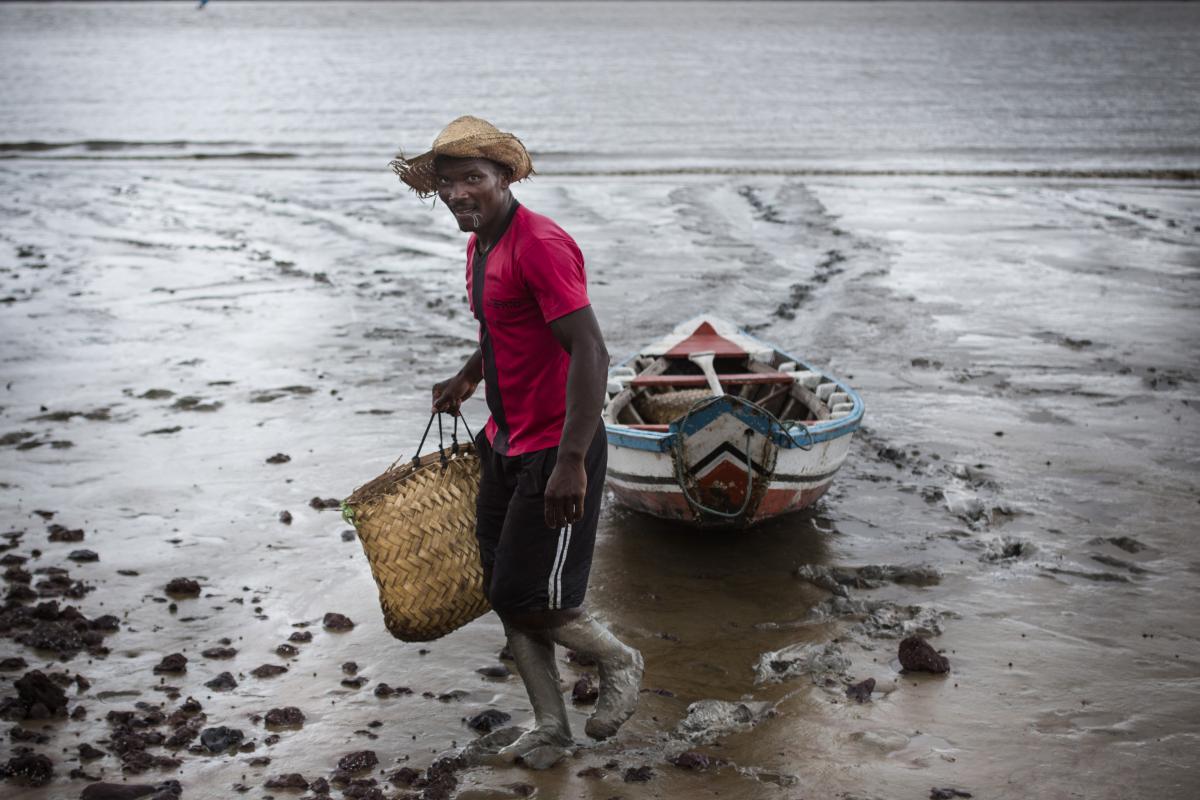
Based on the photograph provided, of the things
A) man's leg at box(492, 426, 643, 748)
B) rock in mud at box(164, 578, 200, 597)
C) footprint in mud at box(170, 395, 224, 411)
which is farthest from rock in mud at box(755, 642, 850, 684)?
footprint in mud at box(170, 395, 224, 411)

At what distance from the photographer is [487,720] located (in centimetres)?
486

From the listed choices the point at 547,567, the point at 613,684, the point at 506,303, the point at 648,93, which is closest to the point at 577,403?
the point at 506,303

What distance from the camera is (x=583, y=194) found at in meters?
20.0

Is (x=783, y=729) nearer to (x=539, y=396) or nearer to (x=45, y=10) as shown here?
(x=539, y=396)

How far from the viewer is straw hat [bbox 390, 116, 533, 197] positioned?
3928 millimetres

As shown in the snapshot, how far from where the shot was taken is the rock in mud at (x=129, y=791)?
14.0 feet

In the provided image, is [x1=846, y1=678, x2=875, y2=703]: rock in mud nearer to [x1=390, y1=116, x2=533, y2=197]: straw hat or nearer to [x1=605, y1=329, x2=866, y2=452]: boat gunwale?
[x1=605, y1=329, x2=866, y2=452]: boat gunwale

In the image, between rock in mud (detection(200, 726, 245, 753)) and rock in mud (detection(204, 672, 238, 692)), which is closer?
rock in mud (detection(200, 726, 245, 753))

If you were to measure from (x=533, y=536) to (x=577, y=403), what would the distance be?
0.55 m

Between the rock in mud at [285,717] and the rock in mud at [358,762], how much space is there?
1.28 ft

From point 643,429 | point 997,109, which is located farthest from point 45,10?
point 643,429

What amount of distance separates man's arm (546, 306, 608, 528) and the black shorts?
141mm

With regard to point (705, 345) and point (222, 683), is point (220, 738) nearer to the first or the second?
point (222, 683)

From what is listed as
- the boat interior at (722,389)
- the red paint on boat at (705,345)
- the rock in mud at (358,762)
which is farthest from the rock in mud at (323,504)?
the rock in mud at (358,762)
